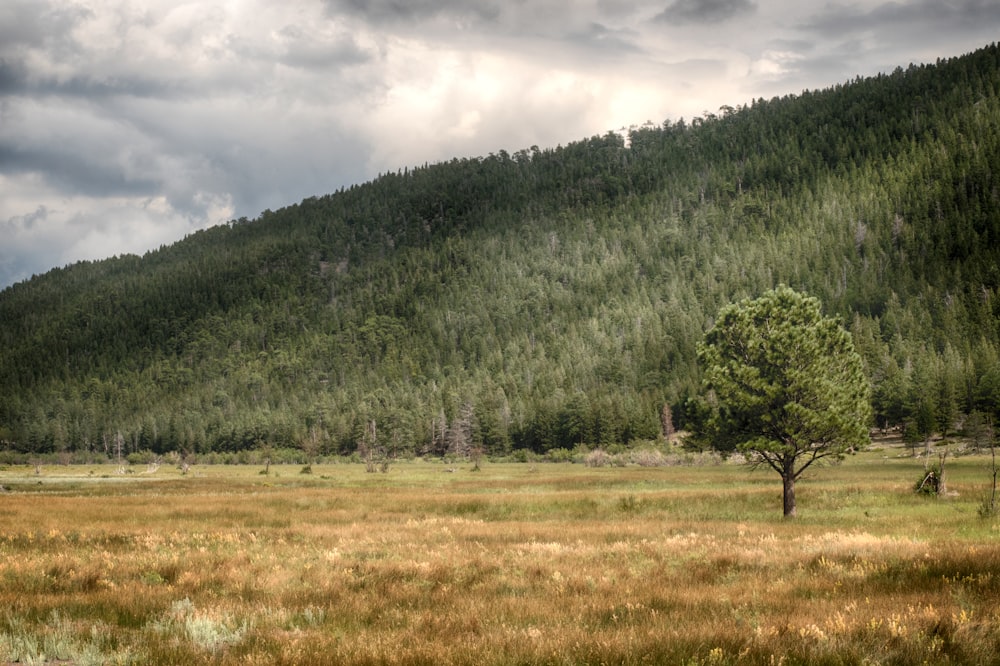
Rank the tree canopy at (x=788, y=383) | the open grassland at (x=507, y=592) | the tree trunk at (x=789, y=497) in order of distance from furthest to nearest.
Result: the tree trunk at (x=789, y=497), the tree canopy at (x=788, y=383), the open grassland at (x=507, y=592)

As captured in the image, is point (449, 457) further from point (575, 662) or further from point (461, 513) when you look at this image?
point (575, 662)

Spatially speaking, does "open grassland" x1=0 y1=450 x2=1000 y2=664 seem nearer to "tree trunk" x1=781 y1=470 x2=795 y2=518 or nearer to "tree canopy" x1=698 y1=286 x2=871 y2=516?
"tree trunk" x1=781 y1=470 x2=795 y2=518

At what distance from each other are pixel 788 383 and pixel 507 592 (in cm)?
2225

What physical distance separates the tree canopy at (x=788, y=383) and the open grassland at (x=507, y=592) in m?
3.38

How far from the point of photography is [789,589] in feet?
39.8

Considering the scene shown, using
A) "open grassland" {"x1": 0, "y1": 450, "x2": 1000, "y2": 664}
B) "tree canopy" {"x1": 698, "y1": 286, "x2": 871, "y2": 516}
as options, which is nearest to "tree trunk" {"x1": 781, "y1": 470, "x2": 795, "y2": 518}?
"tree canopy" {"x1": 698, "y1": 286, "x2": 871, "y2": 516}

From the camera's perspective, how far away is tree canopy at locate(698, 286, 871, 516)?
29734 millimetres

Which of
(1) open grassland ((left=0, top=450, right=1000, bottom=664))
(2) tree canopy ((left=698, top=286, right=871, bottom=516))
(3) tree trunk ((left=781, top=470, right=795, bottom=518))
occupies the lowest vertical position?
(3) tree trunk ((left=781, top=470, right=795, bottom=518))

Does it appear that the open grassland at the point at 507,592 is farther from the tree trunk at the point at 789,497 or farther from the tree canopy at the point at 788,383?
the tree canopy at the point at 788,383

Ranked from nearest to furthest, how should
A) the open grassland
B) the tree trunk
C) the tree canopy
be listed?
the open grassland
the tree canopy
the tree trunk

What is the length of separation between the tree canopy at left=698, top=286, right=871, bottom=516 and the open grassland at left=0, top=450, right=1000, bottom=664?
3.38m

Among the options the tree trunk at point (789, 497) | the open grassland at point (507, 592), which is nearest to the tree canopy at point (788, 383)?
the tree trunk at point (789, 497)

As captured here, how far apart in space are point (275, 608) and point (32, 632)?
348cm

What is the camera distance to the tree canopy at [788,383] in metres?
29.7
